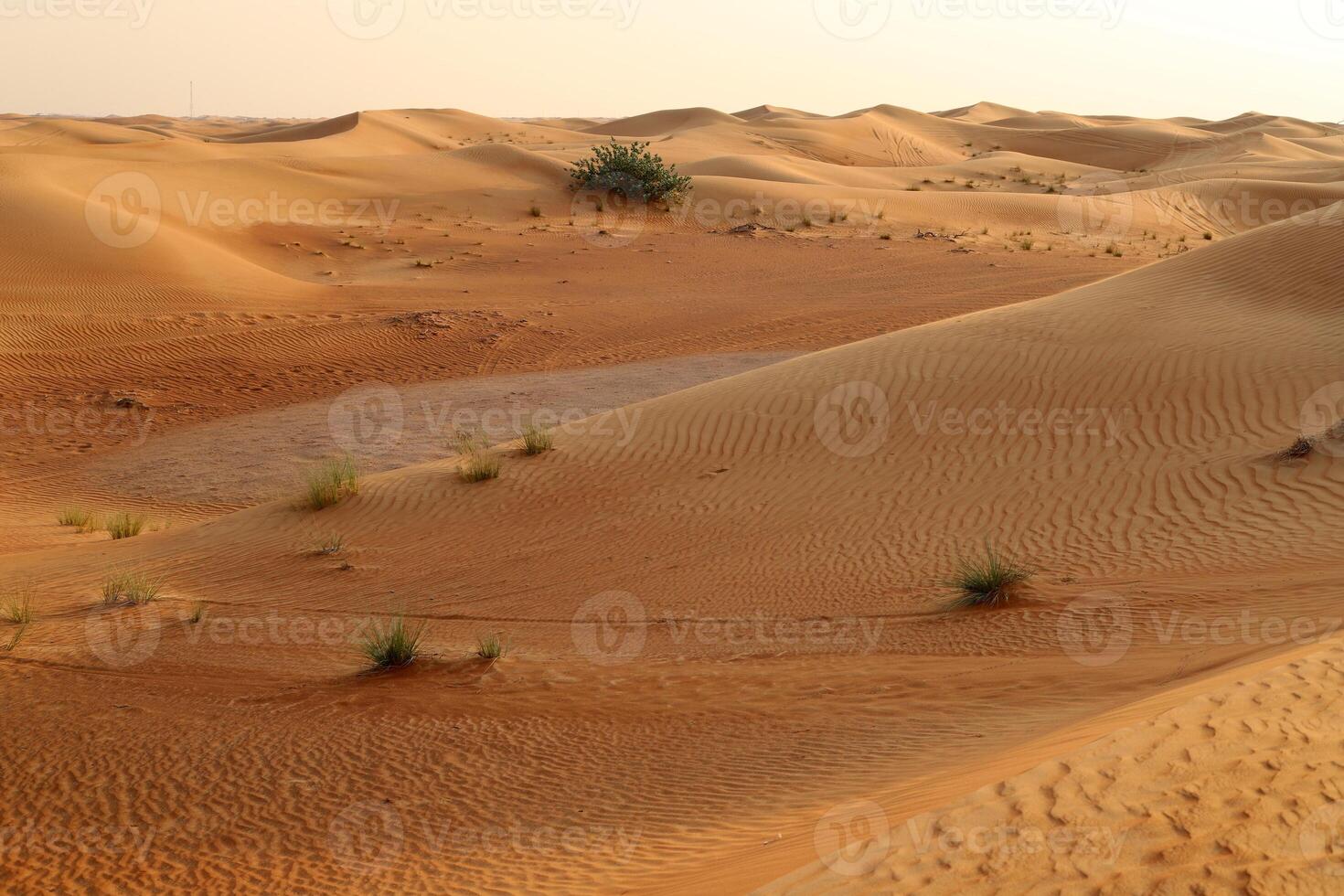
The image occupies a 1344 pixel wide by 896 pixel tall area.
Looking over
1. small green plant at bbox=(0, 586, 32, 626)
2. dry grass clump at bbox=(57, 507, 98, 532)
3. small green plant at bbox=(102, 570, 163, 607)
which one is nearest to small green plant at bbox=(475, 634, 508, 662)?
small green plant at bbox=(102, 570, 163, 607)

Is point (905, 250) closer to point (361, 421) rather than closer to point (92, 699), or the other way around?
point (361, 421)

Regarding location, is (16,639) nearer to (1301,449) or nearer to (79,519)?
(79,519)

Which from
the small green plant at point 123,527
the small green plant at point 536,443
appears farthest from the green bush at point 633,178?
the small green plant at point 123,527

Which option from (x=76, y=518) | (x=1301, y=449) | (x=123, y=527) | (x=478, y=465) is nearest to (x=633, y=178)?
(x=478, y=465)

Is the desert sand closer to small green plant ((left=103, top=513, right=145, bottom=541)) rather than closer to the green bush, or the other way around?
small green plant ((left=103, top=513, right=145, bottom=541))

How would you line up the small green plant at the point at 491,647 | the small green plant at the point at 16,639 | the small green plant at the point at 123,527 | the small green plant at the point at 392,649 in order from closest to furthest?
the small green plant at the point at 392,649 < the small green plant at the point at 491,647 < the small green plant at the point at 16,639 < the small green plant at the point at 123,527

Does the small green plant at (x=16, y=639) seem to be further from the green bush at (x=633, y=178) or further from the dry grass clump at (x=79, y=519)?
the green bush at (x=633, y=178)

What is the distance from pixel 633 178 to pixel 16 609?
2876 centimetres

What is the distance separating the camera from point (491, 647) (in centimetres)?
688

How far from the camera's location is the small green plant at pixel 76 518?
448 inches

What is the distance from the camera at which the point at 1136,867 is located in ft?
10.6

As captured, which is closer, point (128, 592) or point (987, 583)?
point (987, 583)

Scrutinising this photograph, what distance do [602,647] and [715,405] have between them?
5.30 metres

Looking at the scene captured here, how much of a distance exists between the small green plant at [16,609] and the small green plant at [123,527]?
234 cm
